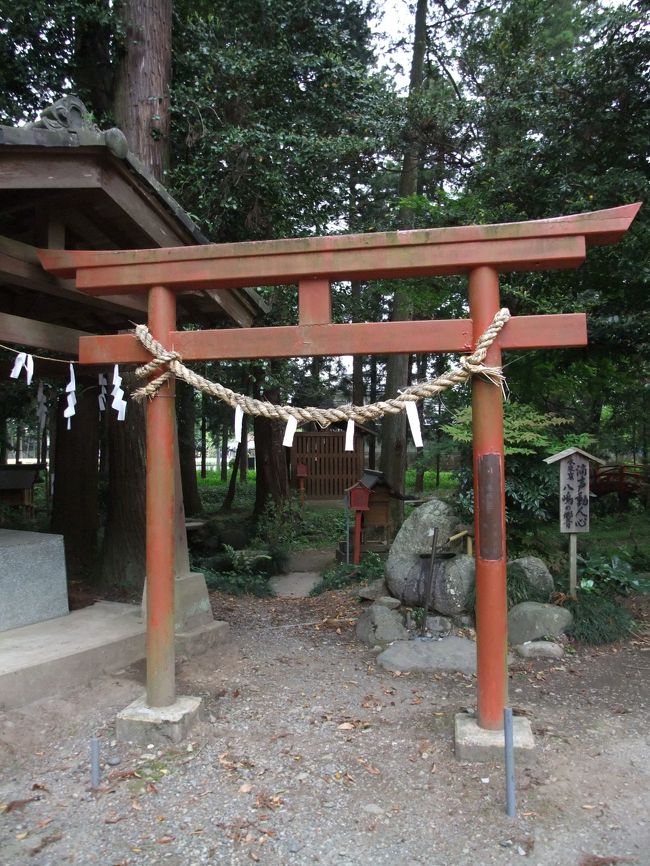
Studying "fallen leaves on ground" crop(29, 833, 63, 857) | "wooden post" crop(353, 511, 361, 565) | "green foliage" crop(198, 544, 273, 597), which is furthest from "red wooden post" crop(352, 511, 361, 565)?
"fallen leaves on ground" crop(29, 833, 63, 857)

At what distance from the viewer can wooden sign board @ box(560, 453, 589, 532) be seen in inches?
249

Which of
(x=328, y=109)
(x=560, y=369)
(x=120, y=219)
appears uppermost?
(x=328, y=109)

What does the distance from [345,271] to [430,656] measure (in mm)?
3444

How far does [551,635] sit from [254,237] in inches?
242

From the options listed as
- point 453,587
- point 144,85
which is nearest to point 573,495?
point 453,587

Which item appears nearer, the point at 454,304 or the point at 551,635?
the point at 551,635

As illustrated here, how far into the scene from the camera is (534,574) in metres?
6.34

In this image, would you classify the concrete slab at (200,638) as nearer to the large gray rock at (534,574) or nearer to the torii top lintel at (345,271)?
the torii top lintel at (345,271)

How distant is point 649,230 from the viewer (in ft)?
19.2

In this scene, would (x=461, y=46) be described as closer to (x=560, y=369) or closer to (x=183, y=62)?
(x=183, y=62)

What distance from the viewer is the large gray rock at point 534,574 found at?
6.29 metres

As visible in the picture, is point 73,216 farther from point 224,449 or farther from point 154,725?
point 224,449

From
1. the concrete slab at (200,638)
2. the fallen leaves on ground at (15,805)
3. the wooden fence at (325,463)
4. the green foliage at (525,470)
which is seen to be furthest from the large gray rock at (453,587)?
the wooden fence at (325,463)

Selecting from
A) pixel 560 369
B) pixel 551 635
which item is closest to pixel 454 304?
pixel 560 369
